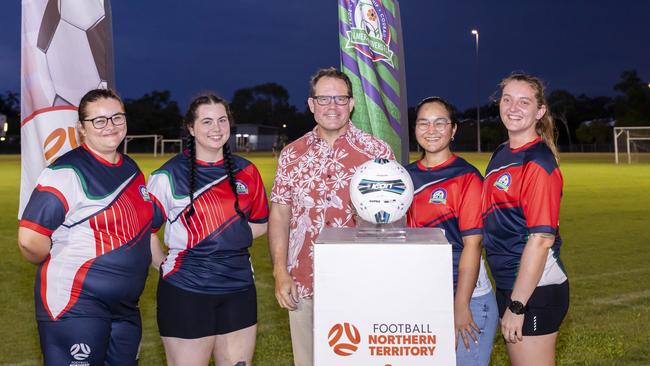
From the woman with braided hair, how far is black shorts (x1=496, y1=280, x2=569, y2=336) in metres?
1.37

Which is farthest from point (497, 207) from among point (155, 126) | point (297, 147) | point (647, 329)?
point (155, 126)

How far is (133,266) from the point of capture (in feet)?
10.8

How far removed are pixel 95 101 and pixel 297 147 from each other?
1045 mm

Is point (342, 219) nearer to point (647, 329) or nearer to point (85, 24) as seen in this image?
point (85, 24)

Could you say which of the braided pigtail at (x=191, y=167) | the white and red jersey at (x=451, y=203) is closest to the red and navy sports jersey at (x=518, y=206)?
the white and red jersey at (x=451, y=203)

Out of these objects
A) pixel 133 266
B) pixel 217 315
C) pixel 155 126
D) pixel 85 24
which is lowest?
pixel 217 315

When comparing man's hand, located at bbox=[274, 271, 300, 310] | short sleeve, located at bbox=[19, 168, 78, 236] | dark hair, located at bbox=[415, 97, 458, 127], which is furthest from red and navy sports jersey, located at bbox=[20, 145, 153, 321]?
dark hair, located at bbox=[415, 97, 458, 127]

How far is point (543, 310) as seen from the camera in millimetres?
3227

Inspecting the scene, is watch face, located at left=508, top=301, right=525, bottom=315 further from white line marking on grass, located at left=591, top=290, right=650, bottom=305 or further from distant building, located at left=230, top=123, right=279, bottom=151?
distant building, located at left=230, top=123, right=279, bottom=151

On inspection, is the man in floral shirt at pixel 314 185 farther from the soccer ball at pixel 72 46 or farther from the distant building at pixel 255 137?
the distant building at pixel 255 137

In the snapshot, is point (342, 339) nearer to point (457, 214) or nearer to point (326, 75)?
point (457, 214)

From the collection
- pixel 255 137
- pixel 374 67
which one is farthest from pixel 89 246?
pixel 255 137

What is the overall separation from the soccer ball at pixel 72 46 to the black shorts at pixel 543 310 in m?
2.62

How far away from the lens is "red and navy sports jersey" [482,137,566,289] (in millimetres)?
3078
